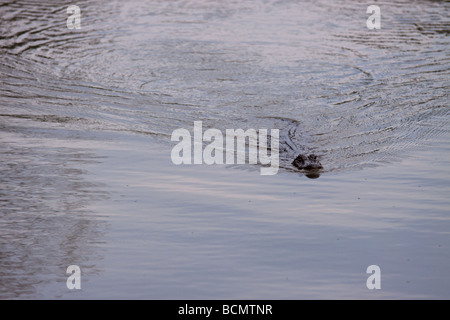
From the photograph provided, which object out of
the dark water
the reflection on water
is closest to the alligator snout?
the dark water

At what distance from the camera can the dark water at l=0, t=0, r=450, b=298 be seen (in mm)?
7629

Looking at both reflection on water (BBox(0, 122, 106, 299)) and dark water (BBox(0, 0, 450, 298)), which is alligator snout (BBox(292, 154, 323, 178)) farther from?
reflection on water (BBox(0, 122, 106, 299))

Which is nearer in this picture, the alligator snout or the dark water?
the dark water

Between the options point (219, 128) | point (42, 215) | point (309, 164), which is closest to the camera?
point (42, 215)

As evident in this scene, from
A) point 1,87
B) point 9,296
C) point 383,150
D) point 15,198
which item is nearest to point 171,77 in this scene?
point 1,87

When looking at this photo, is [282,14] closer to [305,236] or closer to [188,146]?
[188,146]

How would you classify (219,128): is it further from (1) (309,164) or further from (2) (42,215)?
(2) (42,215)

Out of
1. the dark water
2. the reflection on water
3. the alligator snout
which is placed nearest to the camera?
the reflection on water

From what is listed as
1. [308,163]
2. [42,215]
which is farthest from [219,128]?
[42,215]

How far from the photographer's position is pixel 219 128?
A: 12.0 meters

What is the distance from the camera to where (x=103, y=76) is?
1428 centimetres

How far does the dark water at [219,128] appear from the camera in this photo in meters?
7.63

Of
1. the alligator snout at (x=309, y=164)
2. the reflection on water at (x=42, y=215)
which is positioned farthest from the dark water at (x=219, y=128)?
the alligator snout at (x=309, y=164)

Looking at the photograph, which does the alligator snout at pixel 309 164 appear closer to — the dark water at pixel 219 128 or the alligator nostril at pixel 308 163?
the alligator nostril at pixel 308 163
